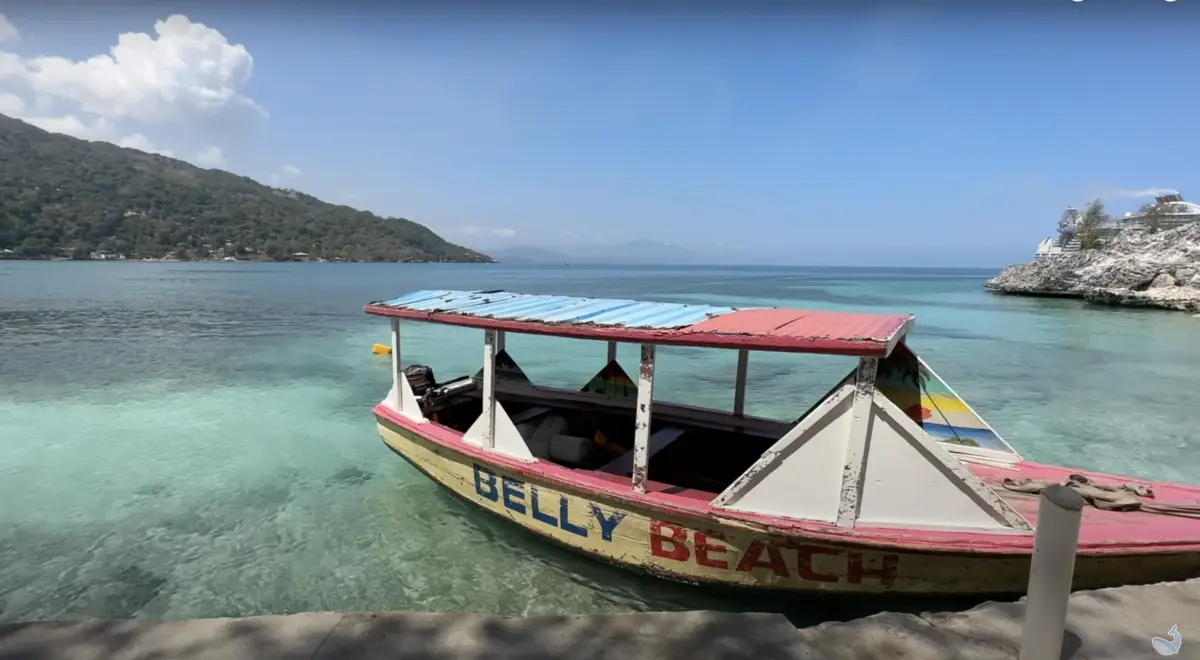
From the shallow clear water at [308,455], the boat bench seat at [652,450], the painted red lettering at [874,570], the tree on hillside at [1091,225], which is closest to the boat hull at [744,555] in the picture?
the painted red lettering at [874,570]

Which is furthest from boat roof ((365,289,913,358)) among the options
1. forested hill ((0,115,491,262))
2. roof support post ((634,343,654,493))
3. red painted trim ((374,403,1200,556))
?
forested hill ((0,115,491,262))

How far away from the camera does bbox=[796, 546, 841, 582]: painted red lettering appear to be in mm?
4324

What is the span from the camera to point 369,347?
2094 centimetres

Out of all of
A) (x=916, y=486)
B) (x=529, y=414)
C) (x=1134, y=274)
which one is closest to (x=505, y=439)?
(x=529, y=414)

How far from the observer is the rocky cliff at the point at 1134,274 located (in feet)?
124

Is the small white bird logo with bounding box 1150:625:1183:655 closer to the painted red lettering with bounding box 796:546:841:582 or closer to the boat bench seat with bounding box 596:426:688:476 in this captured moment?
the painted red lettering with bounding box 796:546:841:582

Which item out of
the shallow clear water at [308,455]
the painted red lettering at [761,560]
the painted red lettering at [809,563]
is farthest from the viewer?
the shallow clear water at [308,455]

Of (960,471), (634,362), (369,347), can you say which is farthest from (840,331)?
(369,347)

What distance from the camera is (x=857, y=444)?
13.6 ft

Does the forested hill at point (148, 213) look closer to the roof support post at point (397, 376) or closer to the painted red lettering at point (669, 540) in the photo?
the roof support post at point (397, 376)

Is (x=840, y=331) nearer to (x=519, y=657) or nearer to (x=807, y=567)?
(x=807, y=567)

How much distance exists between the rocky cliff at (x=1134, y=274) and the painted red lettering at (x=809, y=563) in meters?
45.9

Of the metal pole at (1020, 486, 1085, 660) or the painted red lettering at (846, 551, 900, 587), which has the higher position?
the metal pole at (1020, 486, 1085, 660)

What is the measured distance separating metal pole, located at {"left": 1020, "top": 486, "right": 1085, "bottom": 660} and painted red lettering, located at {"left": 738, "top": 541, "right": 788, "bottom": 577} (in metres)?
2.15
